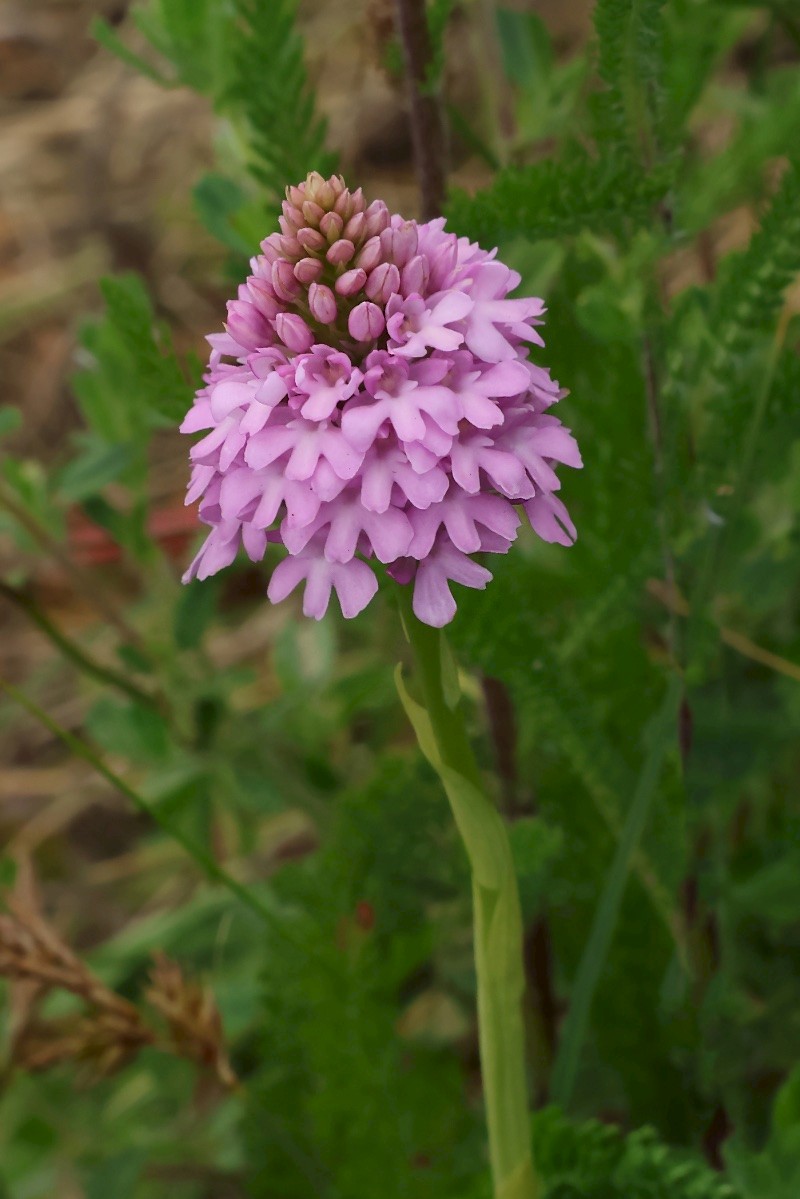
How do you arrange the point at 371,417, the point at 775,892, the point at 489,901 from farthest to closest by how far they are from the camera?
1. the point at 775,892
2. the point at 489,901
3. the point at 371,417

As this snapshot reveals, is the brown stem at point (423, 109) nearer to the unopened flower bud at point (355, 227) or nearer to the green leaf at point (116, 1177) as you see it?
the unopened flower bud at point (355, 227)

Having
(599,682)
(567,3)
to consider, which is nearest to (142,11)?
(599,682)

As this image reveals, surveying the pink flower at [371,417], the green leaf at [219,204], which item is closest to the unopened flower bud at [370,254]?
the pink flower at [371,417]

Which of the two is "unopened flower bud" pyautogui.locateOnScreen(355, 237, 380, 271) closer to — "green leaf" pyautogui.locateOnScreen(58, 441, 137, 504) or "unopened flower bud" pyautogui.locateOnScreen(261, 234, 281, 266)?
"unopened flower bud" pyautogui.locateOnScreen(261, 234, 281, 266)

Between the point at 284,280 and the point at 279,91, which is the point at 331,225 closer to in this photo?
the point at 284,280

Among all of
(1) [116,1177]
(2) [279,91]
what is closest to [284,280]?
(2) [279,91]
